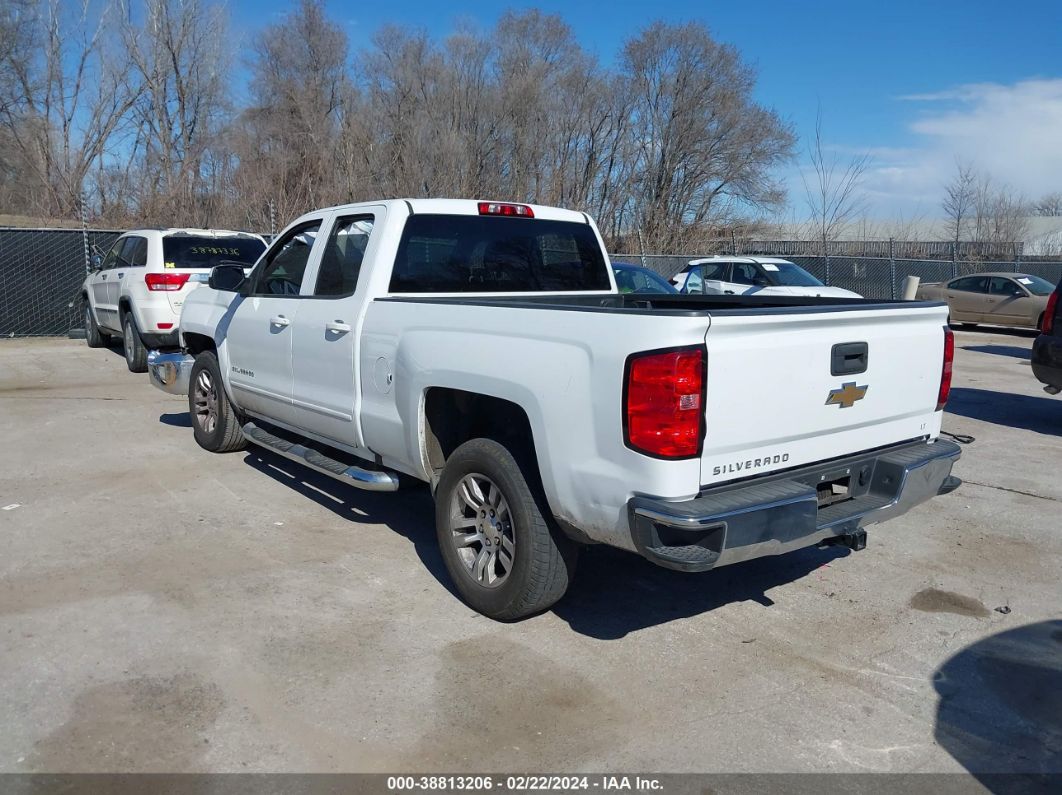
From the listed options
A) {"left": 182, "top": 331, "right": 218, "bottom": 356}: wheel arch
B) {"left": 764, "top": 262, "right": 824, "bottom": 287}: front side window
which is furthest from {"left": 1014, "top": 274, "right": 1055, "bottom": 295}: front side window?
{"left": 182, "top": 331, "right": 218, "bottom": 356}: wheel arch

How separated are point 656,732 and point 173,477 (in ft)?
15.8

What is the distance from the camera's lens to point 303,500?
21.3ft

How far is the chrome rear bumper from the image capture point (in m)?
7.64

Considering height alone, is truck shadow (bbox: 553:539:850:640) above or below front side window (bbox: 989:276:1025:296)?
below

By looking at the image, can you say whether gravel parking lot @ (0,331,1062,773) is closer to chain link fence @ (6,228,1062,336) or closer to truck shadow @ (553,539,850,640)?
truck shadow @ (553,539,850,640)

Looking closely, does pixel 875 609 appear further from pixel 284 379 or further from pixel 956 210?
pixel 956 210

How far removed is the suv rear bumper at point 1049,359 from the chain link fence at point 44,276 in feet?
46.7

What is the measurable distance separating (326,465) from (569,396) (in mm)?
2379

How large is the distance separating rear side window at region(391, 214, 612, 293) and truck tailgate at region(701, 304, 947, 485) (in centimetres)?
229

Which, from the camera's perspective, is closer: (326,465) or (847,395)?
(847,395)

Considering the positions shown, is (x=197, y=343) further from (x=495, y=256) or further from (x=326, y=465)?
(x=495, y=256)

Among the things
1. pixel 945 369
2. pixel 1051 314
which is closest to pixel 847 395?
pixel 945 369

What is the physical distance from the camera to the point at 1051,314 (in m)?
9.22

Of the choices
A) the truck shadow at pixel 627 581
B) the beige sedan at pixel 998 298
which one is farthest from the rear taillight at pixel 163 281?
the beige sedan at pixel 998 298
